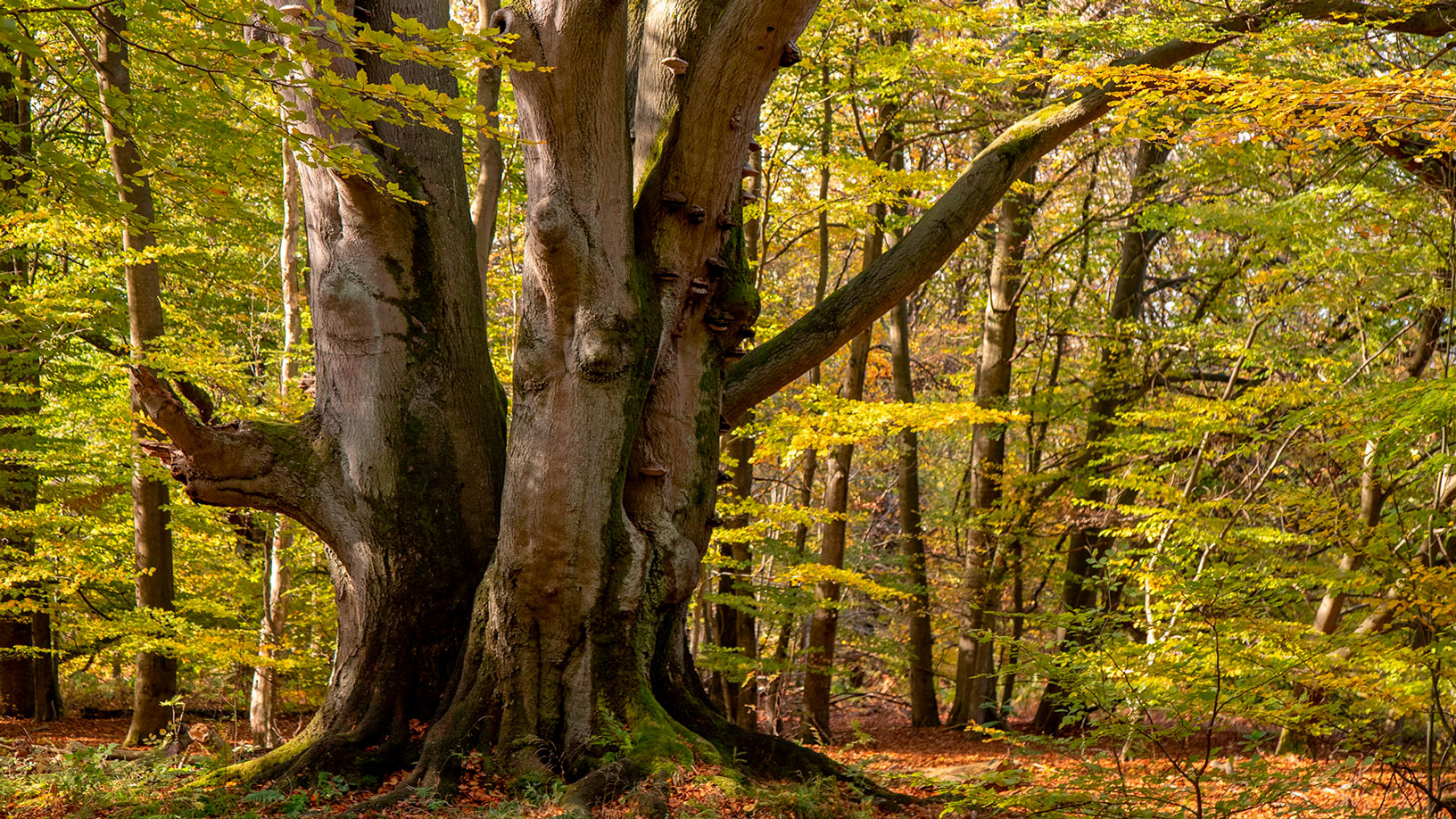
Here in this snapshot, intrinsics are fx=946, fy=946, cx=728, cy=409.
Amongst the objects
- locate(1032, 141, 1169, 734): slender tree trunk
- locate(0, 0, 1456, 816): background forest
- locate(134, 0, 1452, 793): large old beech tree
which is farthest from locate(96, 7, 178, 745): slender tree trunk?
locate(1032, 141, 1169, 734): slender tree trunk

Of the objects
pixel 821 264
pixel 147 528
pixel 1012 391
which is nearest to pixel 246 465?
pixel 147 528

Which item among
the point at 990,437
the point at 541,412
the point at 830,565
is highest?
the point at 990,437

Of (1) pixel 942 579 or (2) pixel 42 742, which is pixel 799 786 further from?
(1) pixel 942 579

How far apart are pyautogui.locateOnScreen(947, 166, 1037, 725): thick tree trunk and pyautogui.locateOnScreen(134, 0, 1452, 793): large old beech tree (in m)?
7.18

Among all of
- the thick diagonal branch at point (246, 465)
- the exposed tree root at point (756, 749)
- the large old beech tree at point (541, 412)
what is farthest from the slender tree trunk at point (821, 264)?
the thick diagonal branch at point (246, 465)

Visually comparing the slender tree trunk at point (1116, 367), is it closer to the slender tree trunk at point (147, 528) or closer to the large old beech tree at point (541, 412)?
the large old beech tree at point (541, 412)

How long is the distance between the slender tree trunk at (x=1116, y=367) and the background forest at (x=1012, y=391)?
70 millimetres

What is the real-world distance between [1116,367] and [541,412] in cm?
889

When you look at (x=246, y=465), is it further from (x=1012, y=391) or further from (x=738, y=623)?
(x=1012, y=391)

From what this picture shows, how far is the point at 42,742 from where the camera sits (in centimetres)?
901

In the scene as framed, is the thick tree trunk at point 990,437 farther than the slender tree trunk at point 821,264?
Yes

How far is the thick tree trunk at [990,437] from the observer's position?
11.8 m

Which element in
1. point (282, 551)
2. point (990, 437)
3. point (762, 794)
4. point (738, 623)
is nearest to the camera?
point (762, 794)

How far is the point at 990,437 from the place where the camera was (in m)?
12.0
